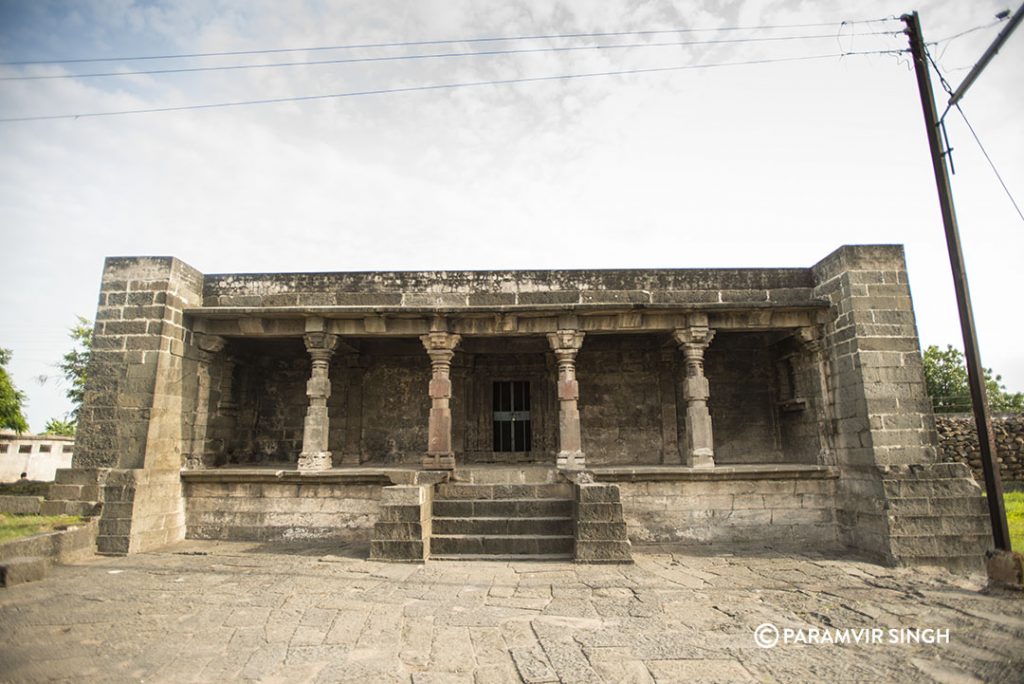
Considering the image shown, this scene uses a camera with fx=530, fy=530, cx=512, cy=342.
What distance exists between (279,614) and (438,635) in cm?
163

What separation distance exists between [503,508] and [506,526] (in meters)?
0.40

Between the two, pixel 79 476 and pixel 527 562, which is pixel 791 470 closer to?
pixel 527 562

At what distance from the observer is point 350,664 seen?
3932 millimetres

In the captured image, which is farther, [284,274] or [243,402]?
[243,402]

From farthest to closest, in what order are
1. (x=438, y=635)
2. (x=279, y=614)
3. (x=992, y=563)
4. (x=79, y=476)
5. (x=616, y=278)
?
(x=616, y=278)
(x=79, y=476)
(x=992, y=563)
(x=279, y=614)
(x=438, y=635)

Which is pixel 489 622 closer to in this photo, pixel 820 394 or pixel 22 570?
pixel 22 570

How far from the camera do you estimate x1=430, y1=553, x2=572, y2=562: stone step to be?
7.13m

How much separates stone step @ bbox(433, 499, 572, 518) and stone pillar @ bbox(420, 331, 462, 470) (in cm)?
78

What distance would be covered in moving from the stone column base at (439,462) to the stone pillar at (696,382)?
4.05 meters

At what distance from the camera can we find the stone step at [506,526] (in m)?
7.67

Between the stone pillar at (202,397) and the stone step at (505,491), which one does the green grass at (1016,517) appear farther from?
the stone pillar at (202,397)

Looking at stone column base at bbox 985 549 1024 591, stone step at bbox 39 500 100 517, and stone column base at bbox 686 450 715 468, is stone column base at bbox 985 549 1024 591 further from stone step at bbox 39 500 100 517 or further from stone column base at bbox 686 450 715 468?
stone step at bbox 39 500 100 517

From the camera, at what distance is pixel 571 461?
344 inches

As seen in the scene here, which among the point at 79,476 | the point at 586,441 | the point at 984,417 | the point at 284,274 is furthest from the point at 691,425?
the point at 79,476
